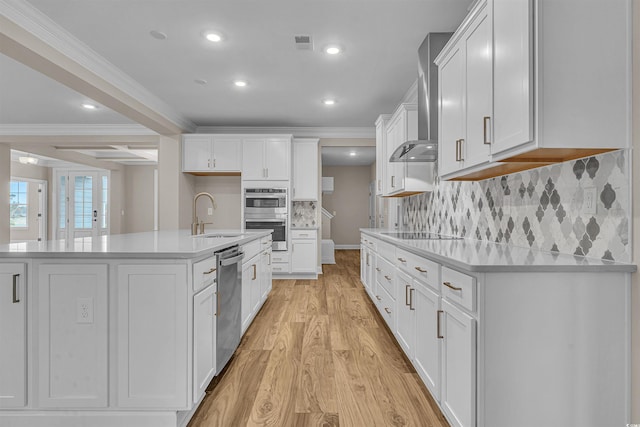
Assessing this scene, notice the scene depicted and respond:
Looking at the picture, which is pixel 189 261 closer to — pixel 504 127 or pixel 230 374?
pixel 230 374

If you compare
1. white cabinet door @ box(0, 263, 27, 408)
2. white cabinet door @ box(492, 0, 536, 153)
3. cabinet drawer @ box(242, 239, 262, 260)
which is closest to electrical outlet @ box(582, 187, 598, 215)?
white cabinet door @ box(492, 0, 536, 153)

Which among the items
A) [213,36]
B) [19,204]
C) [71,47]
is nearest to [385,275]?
[213,36]

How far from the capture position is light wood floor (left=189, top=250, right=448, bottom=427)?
1.83 metres

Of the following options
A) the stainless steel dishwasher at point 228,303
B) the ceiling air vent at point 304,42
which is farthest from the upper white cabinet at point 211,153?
the stainless steel dishwasher at point 228,303

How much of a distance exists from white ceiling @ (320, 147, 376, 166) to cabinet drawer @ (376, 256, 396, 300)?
14.5 feet

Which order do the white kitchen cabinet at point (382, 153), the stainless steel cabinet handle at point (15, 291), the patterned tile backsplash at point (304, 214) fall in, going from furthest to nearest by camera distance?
the patterned tile backsplash at point (304, 214) < the white kitchen cabinet at point (382, 153) < the stainless steel cabinet handle at point (15, 291)

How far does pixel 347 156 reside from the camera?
356 inches

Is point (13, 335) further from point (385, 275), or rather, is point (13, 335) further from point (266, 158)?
point (266, 158)

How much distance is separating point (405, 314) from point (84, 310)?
192 cm

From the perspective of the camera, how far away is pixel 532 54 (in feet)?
4.57

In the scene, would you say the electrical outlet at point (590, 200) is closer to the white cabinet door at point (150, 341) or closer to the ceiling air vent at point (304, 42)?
the white cabinet door at point (150, 341)

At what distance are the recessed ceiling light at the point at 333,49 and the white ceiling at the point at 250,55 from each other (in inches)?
2.9

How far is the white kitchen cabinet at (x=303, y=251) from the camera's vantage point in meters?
5.73

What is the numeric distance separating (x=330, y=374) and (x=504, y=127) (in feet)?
5.93
